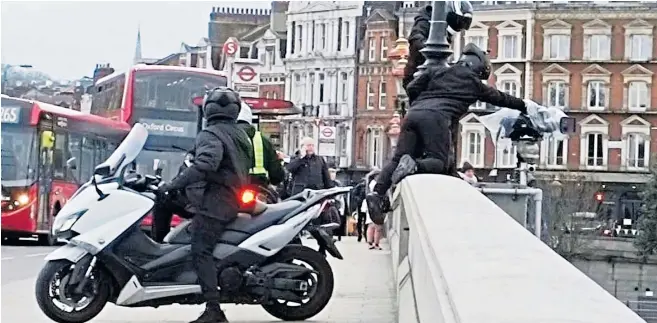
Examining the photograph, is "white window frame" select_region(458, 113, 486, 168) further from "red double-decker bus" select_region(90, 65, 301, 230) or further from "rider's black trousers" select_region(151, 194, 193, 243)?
"rider's black trousers" select_region(151, 194, 193, 243)

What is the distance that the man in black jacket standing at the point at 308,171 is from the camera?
1802cm

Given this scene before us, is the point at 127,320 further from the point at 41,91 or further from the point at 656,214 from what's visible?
the point at 656,214

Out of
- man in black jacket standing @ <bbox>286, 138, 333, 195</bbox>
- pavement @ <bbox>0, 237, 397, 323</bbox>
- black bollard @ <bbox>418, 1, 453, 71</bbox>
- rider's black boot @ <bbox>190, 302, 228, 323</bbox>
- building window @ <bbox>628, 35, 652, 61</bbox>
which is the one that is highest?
building window @ <bbox>628, 35, 652, 61</bbox>

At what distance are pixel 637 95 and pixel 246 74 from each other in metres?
45.1

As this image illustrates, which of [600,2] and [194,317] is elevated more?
[600,2]

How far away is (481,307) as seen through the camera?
3.12 meters

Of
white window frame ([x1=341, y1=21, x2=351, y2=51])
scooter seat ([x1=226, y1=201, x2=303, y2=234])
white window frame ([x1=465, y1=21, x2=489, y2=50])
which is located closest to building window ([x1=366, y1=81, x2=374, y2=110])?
white window frame ([x1=341, y1=21, x2=351, y2=51])

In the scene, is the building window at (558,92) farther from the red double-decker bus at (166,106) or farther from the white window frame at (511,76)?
the red double-decker bus at (166,106)

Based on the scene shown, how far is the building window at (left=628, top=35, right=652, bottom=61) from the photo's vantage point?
7288cm

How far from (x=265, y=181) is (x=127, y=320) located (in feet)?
10.1

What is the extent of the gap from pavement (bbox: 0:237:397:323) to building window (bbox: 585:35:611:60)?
58962 mm

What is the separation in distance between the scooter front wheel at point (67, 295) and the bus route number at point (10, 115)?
651 inches

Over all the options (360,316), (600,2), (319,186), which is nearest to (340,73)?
(600,2)

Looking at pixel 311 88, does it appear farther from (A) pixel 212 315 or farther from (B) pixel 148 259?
(A) pixel 212 315
